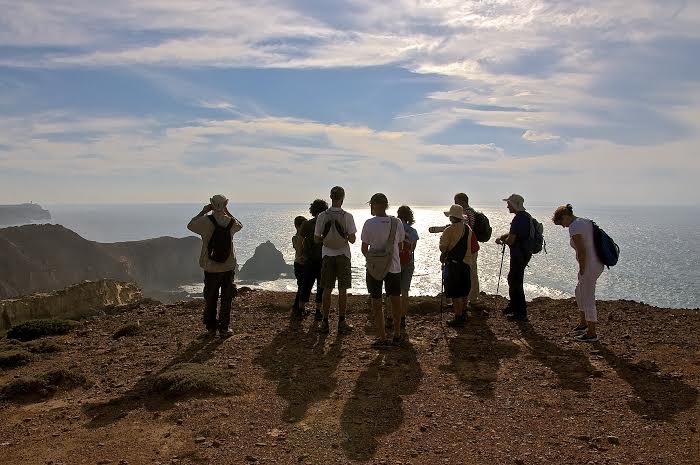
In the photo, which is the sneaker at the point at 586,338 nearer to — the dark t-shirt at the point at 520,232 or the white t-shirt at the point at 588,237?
the white t-shirt at the point at 588,237

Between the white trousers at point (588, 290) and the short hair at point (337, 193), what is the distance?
393 centimetres

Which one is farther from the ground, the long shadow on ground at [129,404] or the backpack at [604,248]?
the backpack at [604,248]

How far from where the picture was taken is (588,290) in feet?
24.4

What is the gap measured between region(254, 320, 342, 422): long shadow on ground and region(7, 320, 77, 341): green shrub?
14.9 feet

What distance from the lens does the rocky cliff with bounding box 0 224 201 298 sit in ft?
243

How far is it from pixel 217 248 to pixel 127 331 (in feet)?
9.26

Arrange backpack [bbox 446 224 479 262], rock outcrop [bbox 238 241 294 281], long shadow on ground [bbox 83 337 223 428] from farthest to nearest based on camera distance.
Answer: rock outcrop [bbox 238 241 294 281] → backpack [bbox 446 224 479 262] → long shadow on ground [bbox 83 337 223 428]

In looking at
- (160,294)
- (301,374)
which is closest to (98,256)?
(160,294)

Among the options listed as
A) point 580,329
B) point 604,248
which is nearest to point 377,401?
point 604,248

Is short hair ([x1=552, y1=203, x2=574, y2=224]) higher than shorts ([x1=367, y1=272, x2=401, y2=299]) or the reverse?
higher

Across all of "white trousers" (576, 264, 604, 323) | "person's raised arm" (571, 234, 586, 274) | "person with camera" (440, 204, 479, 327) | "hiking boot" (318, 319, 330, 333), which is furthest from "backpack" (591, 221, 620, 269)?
"hiking boot" (318, 319, 330, 333)

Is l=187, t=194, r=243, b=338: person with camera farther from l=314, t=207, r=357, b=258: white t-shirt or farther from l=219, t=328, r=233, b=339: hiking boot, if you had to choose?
l=314, t=207, r=357, b=258: white t-shirt

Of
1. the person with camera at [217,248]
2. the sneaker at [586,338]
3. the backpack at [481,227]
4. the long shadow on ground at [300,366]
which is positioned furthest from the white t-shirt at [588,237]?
the person with camera at [217,248]

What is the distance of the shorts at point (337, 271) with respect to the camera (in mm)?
7977
